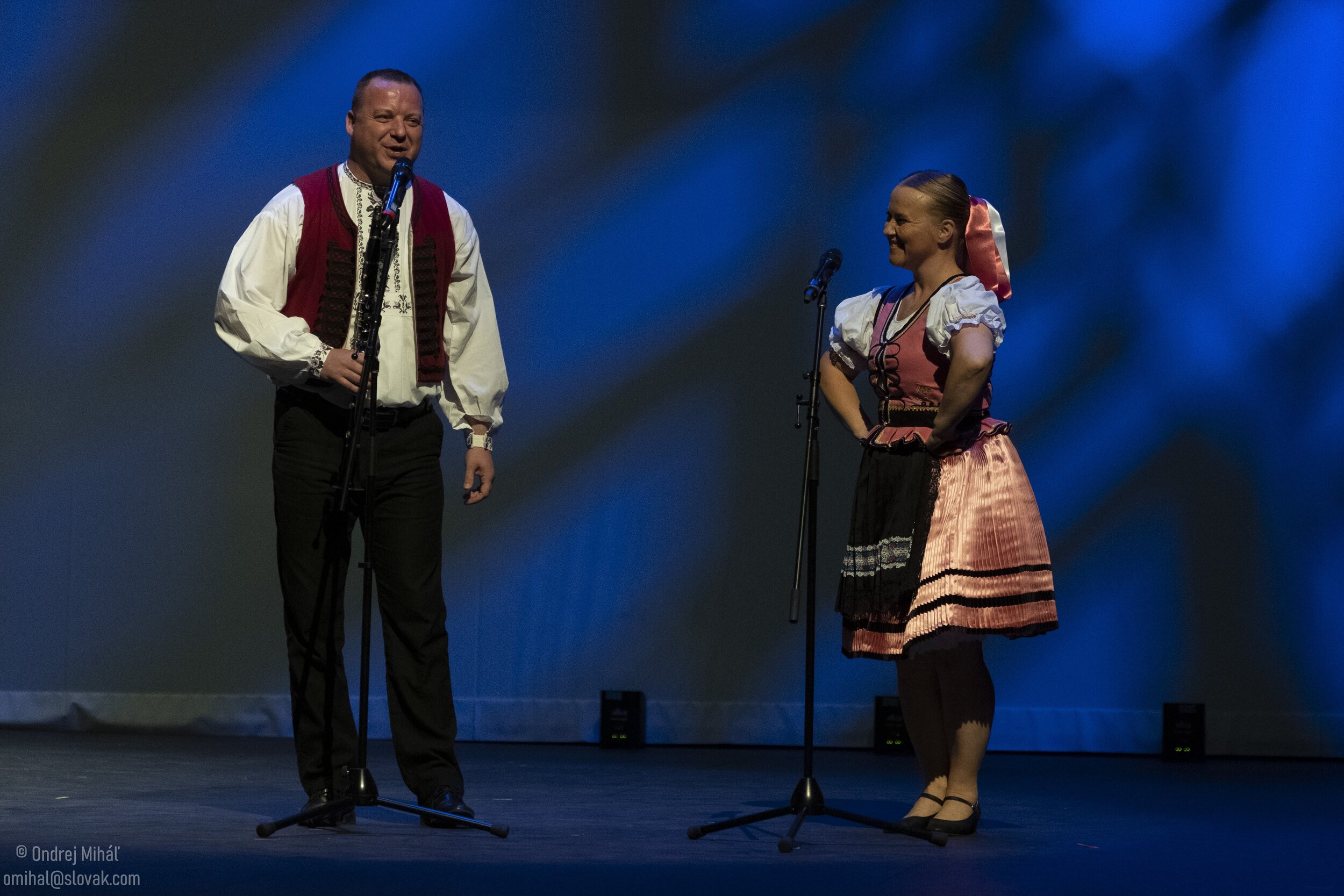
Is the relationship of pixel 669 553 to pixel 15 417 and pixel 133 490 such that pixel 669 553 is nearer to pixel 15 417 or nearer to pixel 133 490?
pixel 133 490

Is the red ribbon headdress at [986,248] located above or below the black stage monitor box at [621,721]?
above

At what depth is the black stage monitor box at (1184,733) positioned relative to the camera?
5008mm

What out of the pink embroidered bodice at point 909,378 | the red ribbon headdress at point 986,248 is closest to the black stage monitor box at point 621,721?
the pink embroidered bodice at point 909,378

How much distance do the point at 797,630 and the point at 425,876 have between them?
2598 millimetres

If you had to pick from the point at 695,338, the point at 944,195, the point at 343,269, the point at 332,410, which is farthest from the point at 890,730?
the point at 343,269

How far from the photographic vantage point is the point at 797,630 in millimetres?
5172

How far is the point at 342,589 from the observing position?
3338 mm

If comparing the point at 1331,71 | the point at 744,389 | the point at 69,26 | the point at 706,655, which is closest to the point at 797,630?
the point at 706,655

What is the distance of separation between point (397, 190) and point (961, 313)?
1.18m

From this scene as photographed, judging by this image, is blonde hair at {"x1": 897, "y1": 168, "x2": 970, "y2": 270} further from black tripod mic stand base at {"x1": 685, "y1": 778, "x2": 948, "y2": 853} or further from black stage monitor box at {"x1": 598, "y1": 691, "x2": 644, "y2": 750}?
black stage monitor box at {"x1": 598, "y1": 691, "x2": 644, "y2": 750}

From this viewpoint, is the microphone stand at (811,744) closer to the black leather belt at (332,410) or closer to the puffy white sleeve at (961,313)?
the puffy white sleeve at (961,313)

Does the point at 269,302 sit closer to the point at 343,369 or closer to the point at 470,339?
the point at 343,369

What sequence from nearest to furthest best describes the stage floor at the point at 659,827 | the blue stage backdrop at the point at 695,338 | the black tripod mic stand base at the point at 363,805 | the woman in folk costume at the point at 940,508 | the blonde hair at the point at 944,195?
the stage floor at the point at 659,827 < the black tripod mic stand base at the point at 363,805 < the woman in folk costume at the point at 940,508 < the blonde hair at the point at 944,195 < the blue stage backdrop at the point at 695,338

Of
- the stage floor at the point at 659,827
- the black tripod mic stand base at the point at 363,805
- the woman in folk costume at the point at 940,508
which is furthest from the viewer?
the woman in folk costume at the point at 940,508
